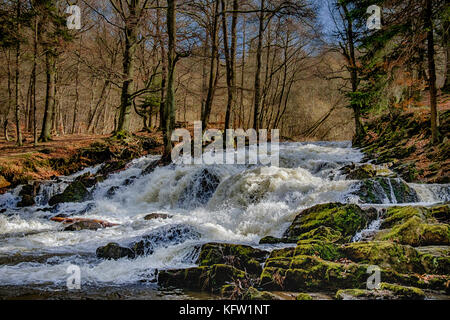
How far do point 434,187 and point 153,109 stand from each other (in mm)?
18053

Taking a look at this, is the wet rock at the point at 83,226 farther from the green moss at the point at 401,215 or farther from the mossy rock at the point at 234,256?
the green moss at the point at 401,215

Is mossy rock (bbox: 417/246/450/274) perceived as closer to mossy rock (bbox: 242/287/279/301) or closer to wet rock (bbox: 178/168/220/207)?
mossy rock (bbox: 242/287/279/301)

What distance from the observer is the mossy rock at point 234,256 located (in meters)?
4.48

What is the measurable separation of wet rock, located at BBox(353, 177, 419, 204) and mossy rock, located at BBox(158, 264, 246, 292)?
13.2 feet

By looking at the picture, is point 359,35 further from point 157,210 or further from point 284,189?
point 157,210

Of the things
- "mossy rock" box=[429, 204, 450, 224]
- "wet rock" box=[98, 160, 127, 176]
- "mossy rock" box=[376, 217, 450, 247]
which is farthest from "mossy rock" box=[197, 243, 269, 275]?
"wet rock" box=[98, 160, 127, 176]

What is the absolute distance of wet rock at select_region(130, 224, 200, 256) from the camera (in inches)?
223

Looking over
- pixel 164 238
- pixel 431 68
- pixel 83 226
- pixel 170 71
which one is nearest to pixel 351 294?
pixel 164 238

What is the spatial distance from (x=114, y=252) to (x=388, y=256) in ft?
13.9

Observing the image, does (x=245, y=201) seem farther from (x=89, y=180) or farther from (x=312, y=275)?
(x=89, y=180)

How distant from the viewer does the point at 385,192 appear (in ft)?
23.4

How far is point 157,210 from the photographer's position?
984cm
